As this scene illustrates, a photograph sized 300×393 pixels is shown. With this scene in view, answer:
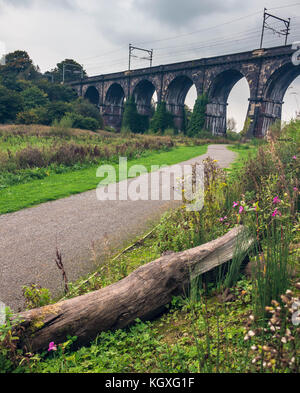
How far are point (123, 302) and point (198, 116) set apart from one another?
36.3 metres

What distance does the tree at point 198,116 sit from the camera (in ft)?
121

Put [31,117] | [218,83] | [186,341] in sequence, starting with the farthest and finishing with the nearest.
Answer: [218,83] → [31,117] → [186,341]

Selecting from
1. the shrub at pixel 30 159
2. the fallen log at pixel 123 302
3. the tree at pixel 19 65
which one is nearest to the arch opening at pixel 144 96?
the tree at pixel 19 65

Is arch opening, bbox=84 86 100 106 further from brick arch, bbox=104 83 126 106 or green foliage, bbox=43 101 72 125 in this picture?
green foliage, bbox=43 101 72 125

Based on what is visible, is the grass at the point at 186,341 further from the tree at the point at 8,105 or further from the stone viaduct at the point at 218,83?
the tree at the point at 8,105

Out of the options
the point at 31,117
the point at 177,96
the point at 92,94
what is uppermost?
the point at 92,94

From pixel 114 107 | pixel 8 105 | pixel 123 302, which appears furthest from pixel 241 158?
pixel 114 107

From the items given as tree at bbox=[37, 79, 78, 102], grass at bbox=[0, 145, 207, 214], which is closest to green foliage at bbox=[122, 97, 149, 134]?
tree at bbox=[37, 79, 78, 102]

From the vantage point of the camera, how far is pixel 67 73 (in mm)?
69125

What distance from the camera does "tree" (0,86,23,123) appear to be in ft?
103

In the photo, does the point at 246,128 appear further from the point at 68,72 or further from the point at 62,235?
the point at 68,72

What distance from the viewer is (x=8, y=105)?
105 ft

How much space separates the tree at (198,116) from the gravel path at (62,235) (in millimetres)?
30737

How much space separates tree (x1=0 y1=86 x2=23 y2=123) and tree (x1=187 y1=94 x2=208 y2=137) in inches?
752
